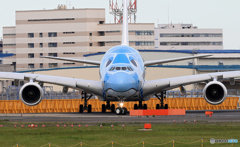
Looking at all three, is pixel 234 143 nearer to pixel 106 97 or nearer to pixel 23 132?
pixel 23 132

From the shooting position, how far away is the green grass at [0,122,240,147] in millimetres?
22203

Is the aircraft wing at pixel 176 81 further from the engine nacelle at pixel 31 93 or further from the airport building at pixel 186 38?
the airport building at pixel 186 38

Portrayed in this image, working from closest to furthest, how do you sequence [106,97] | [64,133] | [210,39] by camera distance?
1. [64,133]
2. [106,97]
3. [210,39]

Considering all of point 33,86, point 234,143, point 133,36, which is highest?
point 133,36

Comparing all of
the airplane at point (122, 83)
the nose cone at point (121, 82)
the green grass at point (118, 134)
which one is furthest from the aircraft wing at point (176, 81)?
the green grass at point (118, 134)


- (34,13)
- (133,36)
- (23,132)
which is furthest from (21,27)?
(23,132)

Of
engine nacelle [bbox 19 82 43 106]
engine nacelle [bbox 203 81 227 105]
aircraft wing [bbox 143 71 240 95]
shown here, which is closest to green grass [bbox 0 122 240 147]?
engine nacelle [bbox 203 81 227 105]

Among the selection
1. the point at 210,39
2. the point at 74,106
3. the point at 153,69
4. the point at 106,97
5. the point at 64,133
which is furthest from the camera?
A: the point at 210,39

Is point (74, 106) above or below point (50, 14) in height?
below

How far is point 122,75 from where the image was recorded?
37719 millimetres

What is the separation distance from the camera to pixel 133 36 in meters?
143

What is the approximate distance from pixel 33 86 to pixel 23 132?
45.9 feet

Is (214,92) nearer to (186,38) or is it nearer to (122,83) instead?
(122,83)

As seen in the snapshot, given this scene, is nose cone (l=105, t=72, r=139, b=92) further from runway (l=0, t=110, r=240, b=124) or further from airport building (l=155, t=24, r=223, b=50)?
airport building (l=155, t=24, r=223, b=50)
